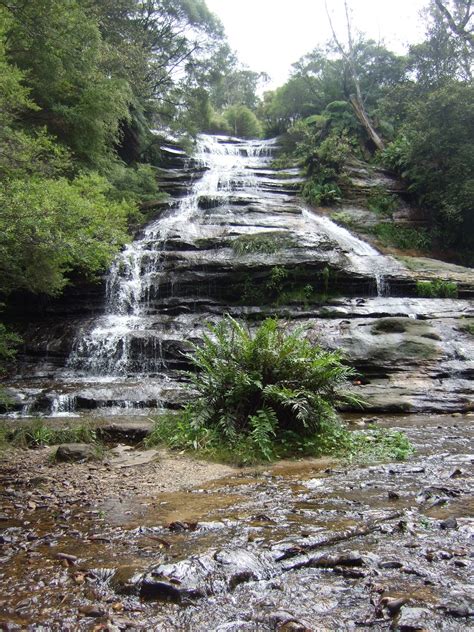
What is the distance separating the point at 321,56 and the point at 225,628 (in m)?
33.7

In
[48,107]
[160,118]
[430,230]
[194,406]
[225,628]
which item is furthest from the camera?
[160,118]

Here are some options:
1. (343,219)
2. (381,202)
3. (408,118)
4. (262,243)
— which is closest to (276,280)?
(262,243)

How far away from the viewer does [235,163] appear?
24.9 m

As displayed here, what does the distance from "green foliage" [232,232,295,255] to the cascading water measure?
1.91 m

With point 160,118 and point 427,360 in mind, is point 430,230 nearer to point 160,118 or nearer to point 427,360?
point 427,360

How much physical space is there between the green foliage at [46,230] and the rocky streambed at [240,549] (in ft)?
10.3

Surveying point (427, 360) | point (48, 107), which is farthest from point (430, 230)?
point (48, 107)

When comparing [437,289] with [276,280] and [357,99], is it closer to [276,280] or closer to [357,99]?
[276,280]

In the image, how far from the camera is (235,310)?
1312 cm

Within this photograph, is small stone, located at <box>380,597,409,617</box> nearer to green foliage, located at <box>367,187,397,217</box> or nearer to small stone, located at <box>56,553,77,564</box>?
small stone, located at <box>56,553,77,564</box>

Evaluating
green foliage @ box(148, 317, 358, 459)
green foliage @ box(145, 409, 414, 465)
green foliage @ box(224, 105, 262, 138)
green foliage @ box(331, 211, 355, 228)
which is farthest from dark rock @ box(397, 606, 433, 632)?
green foliage @ box(224, 105, 262, 138)

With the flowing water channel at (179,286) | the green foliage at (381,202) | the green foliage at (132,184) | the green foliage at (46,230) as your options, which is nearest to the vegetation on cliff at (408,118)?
the green foliage at (381,202)

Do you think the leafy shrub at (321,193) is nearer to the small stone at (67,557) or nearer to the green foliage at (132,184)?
the green foliage at (132,184)

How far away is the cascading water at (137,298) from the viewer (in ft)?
36.5
